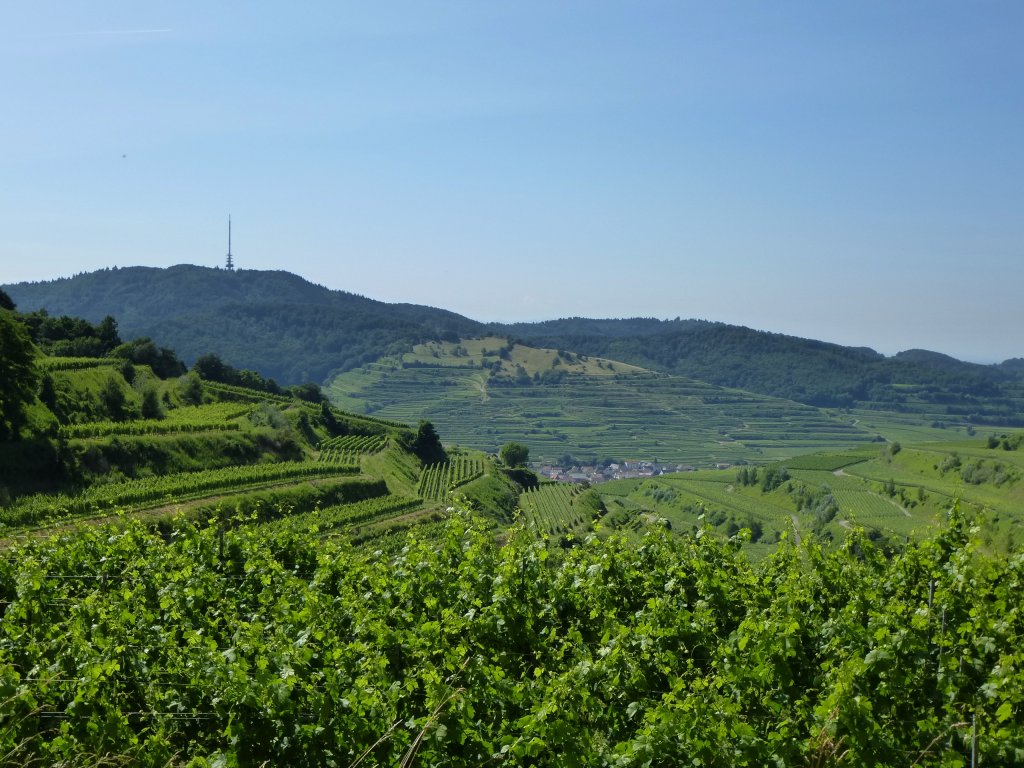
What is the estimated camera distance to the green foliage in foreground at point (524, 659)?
23.8ft

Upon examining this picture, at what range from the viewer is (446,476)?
262ft

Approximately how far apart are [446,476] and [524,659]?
70141 mm

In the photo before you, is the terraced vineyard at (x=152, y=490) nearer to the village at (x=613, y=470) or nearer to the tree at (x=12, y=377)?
the tree at (x=12, y=377)

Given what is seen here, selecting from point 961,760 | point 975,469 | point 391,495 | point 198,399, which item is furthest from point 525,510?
point 961,760

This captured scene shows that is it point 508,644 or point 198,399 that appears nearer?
point 508,644

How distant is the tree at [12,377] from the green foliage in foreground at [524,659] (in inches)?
1406

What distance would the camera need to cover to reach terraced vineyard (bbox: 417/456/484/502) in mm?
A: 71062

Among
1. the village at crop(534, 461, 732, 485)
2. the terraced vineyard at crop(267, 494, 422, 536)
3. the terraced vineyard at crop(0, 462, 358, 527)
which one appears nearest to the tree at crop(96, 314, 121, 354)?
the terraced vineyard at crop(0, 462, 358, 527)

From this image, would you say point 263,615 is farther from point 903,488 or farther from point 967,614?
point 903,488

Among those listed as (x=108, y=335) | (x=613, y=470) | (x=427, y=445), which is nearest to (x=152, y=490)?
(x=108, y=335)

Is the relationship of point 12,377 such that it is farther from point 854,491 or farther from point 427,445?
point 854,491

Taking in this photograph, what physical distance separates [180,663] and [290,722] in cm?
179

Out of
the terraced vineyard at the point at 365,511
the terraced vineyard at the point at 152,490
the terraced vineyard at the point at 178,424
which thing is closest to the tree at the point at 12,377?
the terraced vineyard at the point at 178,424

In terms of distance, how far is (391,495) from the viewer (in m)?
63.0
